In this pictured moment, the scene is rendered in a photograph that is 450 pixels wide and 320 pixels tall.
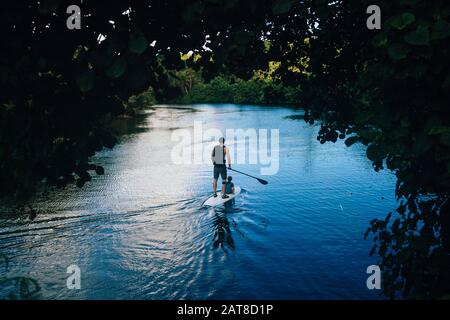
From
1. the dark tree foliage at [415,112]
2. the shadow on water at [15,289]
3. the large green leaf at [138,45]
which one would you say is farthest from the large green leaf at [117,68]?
the shadow on water at [15,289]

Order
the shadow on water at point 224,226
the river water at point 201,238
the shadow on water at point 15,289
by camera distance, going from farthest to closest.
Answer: the shadow on water at point 224,226 < the river water at point 201,238 < the shadow on water at point 15,289

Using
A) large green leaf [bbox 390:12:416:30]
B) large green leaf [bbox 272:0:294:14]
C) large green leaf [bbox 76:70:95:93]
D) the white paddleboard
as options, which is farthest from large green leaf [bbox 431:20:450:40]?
the white paddleboard

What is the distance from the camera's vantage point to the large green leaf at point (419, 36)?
2.56 metres

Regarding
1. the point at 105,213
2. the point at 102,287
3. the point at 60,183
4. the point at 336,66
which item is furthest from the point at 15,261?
the point at 336,66

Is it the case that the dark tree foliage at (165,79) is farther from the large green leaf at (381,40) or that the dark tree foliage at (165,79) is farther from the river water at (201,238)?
the river water at (201,238)

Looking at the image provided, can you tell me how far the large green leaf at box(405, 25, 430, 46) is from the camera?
2562 millimetres

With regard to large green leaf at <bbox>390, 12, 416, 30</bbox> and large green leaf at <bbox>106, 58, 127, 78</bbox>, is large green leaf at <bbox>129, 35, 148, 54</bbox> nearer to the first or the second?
large green leaf at <bbox>106, 58, 127, 78</bbox>

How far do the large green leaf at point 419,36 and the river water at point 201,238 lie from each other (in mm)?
5139

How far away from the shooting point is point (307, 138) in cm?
2912

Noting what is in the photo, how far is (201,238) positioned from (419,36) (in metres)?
7.50

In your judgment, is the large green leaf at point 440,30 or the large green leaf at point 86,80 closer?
the large green leaf at point 440,30

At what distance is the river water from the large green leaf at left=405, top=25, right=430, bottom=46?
202 inches

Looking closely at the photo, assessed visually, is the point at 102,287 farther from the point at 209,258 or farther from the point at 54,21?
the point at 54,21
